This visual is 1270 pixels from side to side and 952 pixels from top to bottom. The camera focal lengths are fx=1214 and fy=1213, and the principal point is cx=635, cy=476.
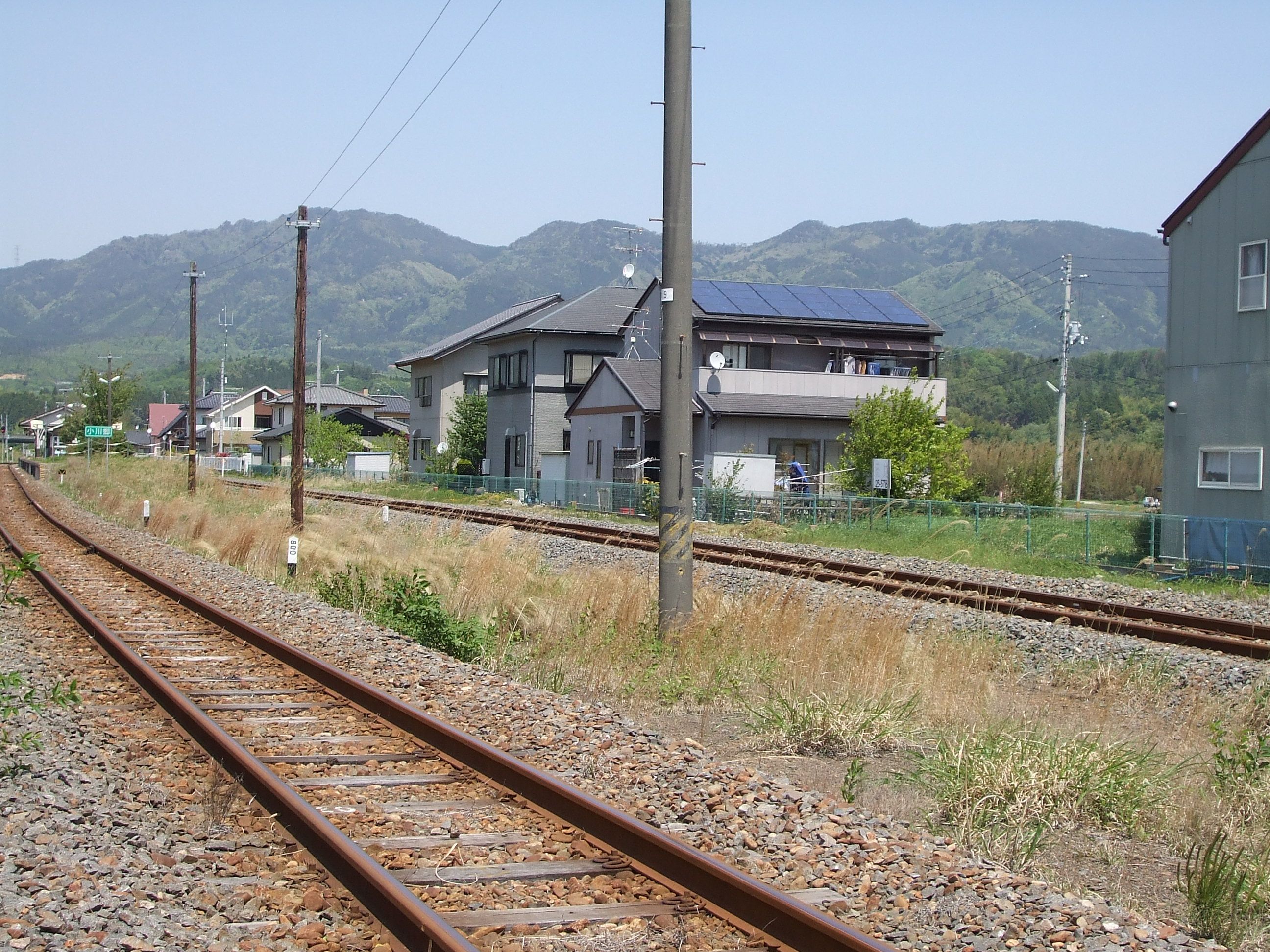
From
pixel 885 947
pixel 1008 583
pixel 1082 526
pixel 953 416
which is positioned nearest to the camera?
pixel 885 947

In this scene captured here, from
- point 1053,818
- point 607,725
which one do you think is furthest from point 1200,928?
point 607,725

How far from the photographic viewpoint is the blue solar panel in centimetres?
4241

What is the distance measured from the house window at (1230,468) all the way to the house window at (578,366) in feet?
104

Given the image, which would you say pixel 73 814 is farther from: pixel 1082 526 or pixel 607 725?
pixel 1082 526

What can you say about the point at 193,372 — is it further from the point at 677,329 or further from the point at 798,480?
the point at 677,329

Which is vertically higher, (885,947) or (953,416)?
(953,416)

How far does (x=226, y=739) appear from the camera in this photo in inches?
293

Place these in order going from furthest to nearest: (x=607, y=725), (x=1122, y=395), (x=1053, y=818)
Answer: (x=1122, y=395) → (x=607, y=725) → (x=1053, y=818)

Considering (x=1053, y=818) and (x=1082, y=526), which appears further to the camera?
(x=1082, y=526)

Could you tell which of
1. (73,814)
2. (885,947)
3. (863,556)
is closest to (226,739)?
(73,814)

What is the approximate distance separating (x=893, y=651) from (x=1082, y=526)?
19281 mm

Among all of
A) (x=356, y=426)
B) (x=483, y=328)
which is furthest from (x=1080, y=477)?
(x=356, y=426)

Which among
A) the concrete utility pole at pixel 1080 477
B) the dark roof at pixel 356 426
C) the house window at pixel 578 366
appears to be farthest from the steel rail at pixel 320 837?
the dark roof at pixel 356 426

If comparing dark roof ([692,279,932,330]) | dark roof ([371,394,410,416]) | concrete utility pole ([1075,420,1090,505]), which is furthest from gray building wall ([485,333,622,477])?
dark roof ([371,394,410,416])
